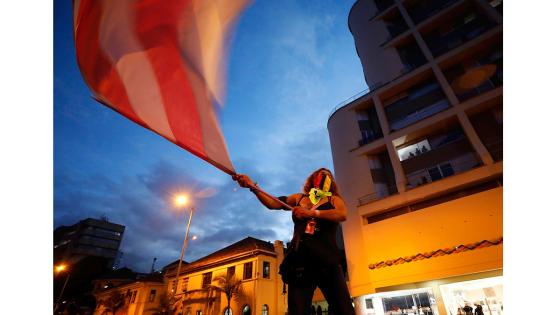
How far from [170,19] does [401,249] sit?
16725 mm

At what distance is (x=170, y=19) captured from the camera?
8.24ft

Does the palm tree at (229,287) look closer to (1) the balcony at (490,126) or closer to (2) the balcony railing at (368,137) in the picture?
(2) the balcony railing at (368,137)

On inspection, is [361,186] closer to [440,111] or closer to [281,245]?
[440,111]

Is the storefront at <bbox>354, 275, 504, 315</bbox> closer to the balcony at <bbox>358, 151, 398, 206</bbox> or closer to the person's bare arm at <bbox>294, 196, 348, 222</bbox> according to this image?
the balcony at <bbox>358, 151, 398, 206</bbox>

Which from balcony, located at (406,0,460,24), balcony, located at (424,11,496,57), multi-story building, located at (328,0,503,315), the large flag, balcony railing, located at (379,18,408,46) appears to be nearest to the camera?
the large flag

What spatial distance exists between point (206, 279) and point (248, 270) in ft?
22.7

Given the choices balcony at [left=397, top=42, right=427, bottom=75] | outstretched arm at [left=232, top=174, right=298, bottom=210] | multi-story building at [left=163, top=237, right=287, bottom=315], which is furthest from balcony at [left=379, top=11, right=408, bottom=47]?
outstretched arm at [left=232, top=174, right=298, bottom=210]

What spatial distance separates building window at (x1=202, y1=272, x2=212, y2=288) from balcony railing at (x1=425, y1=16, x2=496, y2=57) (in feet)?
101

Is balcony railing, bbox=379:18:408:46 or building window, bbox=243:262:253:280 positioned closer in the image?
balcony railing, bbox=379:18:408:46

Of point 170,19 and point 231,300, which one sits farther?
point 231,300

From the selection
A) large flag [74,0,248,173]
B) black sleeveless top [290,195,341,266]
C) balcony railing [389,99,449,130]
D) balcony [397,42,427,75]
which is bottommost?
black sleeveless top [290,195,341,266]

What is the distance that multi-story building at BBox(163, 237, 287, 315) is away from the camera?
77.8 feet

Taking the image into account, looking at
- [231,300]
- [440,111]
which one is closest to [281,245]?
[231,300]

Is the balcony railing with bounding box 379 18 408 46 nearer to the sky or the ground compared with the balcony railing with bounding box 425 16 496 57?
nearer to the sky
